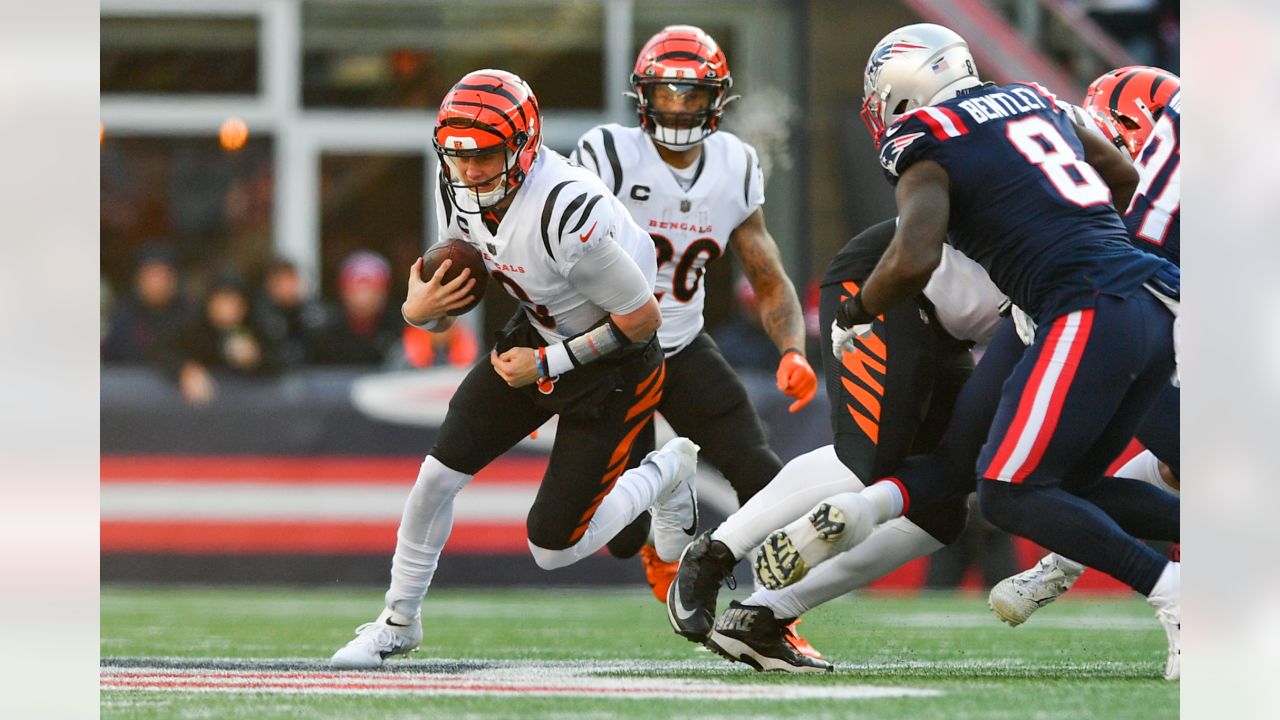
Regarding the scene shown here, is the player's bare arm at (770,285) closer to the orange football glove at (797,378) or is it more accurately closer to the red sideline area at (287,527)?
the orange football glove at (797,378)

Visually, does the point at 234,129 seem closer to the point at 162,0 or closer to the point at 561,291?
the point at 162,0

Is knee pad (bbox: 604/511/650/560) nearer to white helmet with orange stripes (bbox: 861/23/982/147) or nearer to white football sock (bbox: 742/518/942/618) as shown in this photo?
white football sock (bbox: 742/518/942/618)

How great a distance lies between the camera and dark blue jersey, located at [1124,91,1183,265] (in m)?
4.13

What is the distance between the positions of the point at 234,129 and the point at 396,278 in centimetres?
152

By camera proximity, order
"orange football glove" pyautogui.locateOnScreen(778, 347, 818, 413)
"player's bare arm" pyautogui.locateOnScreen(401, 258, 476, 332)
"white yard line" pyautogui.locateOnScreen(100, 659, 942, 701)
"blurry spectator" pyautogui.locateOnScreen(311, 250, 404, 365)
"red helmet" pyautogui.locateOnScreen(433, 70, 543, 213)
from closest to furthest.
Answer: "white yard line" pyautogui.locateOnScreen(100, 659, 942, 701) → "red helmet" pyautogui.locateOnScreen(433, 70, 543, 213) → "player's bare arm" pyautogui.locateOnScreen(401, 258, 476, 332) → "orange football glove" pyautogui.locateOnScreen(778, 347, 818, 413) → "blurry spectator" pyautogui.locateOnScreen(311, 250, 404, 365)

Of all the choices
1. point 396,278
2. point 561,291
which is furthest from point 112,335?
point 561,291

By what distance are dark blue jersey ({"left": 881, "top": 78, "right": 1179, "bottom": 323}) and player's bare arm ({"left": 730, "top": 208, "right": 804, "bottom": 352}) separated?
117cm


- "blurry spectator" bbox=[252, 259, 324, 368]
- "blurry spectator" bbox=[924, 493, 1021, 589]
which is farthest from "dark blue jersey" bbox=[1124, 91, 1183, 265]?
"blurry spectator" bbox=[252, 259, 324, 368]

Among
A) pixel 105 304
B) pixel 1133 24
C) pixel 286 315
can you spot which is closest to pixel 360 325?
pixel 286 315

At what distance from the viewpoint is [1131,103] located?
4.40 m

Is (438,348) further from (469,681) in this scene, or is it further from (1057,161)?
(1057,161)
